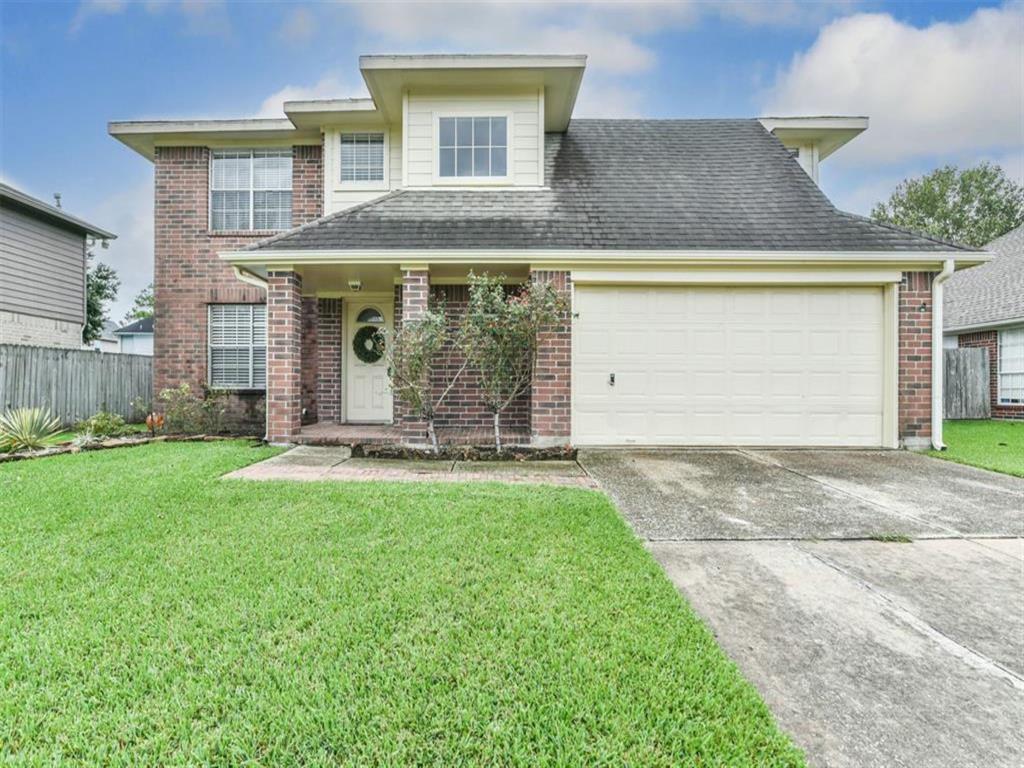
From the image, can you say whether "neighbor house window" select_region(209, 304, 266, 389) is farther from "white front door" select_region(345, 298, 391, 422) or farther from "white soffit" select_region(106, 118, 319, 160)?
"white soffit" select_region(106, 118, 319, 160)

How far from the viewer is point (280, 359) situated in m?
7.28

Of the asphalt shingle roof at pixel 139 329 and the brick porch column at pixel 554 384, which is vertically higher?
the asphalt shingle roof at pixel 139 329

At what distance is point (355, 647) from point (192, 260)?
10.2 metres

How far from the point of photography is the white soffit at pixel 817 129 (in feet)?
31.4

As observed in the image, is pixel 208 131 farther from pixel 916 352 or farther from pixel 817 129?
pixel 916 352

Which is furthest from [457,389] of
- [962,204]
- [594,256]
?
[962,204]

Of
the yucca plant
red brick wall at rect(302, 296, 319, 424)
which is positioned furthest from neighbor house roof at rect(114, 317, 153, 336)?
the yucca plant

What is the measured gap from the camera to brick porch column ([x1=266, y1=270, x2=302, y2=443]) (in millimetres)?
7270

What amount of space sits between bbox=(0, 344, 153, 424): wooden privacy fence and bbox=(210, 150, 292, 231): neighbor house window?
4.33m

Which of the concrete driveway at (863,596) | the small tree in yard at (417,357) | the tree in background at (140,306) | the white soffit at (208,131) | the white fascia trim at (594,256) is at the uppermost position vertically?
the tree in background at (140,306)

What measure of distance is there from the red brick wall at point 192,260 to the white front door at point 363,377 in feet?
6.01

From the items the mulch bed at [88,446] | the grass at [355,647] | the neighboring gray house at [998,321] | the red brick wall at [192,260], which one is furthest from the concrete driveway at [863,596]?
the neighboring gray house at [998,321]

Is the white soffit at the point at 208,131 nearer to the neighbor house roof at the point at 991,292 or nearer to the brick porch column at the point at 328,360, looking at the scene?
the brick porch column at the point at 328,360

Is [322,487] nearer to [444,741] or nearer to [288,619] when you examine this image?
[288,619]
